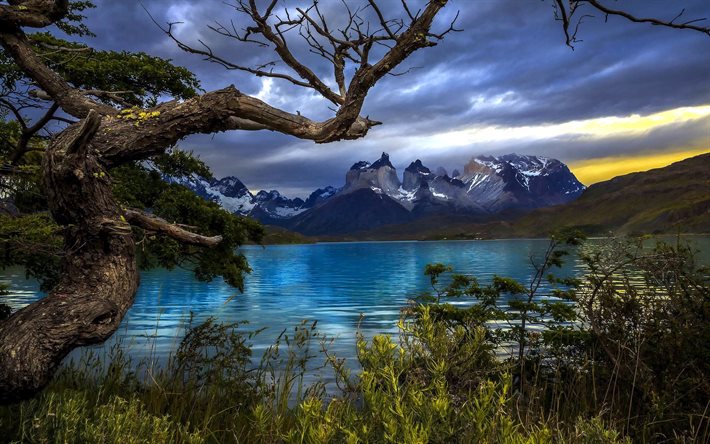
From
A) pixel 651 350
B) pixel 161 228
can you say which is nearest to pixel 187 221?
pixel 161 228

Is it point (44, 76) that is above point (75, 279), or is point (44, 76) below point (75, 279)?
above

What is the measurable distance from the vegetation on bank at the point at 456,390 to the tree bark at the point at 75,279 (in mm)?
483

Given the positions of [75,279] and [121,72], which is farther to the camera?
[121,72]

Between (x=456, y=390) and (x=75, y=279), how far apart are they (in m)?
3.43

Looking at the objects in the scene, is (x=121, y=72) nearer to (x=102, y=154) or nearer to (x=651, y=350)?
(x=102, y=154)

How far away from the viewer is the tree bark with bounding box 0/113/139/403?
12.5 feet

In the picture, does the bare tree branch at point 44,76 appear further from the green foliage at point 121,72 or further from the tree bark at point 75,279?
the green foliage at point 121,72

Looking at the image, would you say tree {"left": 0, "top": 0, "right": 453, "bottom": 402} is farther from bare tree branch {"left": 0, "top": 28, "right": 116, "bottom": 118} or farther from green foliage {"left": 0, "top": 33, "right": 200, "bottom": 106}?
green foliage {"left": 0, "top": 33, "right": 200, "bottom": 106}

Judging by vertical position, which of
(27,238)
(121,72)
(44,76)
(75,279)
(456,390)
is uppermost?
(121,72)

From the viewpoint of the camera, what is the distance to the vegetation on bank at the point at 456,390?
3.31 meters

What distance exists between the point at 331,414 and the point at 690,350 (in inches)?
251

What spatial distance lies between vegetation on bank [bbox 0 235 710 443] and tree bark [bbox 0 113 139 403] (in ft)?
1.58

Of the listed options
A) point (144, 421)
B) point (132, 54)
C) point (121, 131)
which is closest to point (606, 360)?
point (144, 421)

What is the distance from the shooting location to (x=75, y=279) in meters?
4.25
